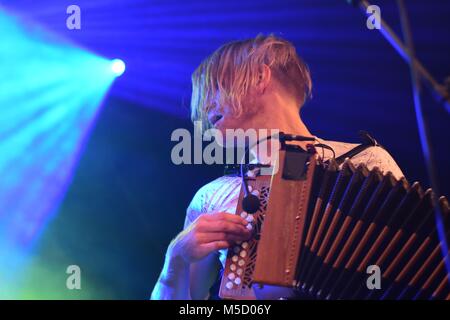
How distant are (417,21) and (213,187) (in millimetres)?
1461

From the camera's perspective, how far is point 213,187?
2.25 metres

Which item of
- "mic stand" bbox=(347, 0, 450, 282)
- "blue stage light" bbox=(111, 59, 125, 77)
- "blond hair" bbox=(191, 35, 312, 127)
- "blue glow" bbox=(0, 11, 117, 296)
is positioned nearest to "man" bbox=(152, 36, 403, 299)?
"blond hair" bbox=(191, 35, 312, 127)

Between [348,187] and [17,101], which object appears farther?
[17,101]

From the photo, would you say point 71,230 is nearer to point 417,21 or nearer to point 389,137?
point 389,137

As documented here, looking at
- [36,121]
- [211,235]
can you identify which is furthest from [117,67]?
[211,235]

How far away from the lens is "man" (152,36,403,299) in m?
1.96

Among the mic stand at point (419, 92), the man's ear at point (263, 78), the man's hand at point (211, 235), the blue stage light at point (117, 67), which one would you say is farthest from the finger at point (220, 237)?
the blue stage light at point (117, 67)

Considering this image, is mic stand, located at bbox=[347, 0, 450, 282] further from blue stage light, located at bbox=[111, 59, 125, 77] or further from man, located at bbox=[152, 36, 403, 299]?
blue stage light, located at bbox=[111, 59, 125, 77]

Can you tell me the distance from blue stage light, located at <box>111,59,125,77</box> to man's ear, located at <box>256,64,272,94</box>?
5.17 ft

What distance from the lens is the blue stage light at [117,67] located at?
139 inches

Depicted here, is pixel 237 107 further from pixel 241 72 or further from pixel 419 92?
pixel 419 92

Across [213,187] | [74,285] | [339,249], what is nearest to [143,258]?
[74,285]

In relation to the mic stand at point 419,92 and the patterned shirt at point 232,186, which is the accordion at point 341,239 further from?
the mic stand at point 419,92

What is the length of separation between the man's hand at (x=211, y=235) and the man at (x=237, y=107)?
10cm
